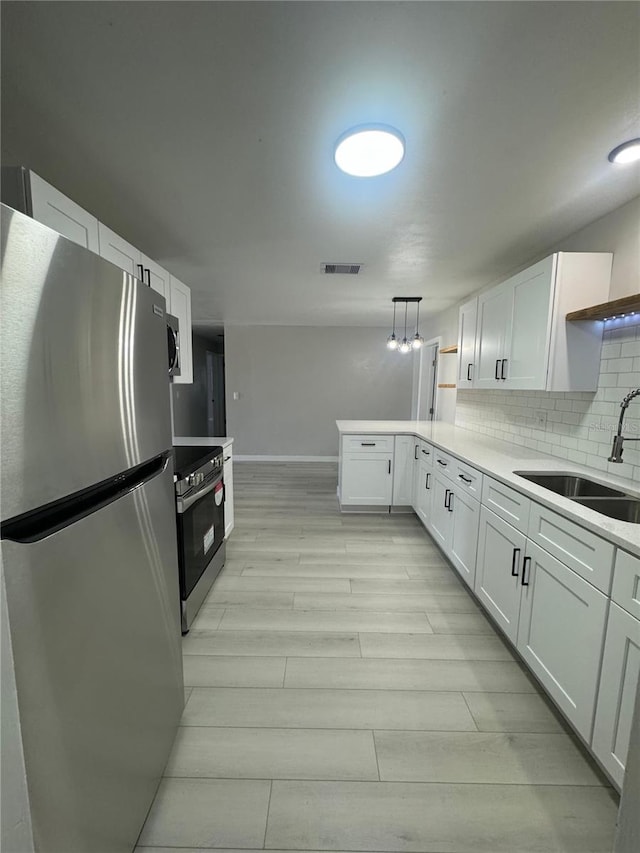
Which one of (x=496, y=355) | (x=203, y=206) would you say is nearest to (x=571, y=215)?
(x=496, y=355)

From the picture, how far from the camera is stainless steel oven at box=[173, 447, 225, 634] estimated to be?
1930mm

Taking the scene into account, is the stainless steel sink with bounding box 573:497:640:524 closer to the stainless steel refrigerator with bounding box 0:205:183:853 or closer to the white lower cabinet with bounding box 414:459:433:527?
the white lower cabinet with bounding box 414:459:433:527

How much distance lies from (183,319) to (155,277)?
1.85 ft

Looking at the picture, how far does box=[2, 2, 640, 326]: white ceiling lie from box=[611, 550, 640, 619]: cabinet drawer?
1.54 metres

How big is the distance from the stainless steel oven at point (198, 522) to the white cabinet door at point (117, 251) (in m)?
1.11

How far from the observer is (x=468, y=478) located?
7.63ft

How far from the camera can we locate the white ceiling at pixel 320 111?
3.18 ft

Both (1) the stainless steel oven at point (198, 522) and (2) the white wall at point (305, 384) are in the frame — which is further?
(2) the white wall at point (305, 384)

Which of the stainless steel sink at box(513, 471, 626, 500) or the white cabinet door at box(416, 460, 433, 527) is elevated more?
the stainless steel sink at box(513, 471, 626, 500)

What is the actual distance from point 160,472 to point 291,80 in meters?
1.35

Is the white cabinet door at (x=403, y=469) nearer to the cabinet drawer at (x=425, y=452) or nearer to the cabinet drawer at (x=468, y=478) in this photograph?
the cabinet drawer at (x=425, y=452)

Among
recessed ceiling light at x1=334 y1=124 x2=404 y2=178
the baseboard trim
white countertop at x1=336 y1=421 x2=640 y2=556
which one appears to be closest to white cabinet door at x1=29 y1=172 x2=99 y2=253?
recessed ceiling light at x1=334 y1=124 x2=404 y2=178

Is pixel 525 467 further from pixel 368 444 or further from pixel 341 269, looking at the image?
pixel 341 269

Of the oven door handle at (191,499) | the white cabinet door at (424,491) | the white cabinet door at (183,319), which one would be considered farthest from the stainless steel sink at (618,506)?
the white cabinet door at (183,319)
